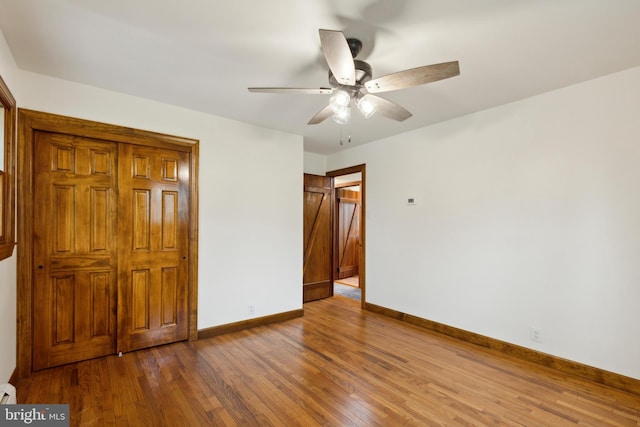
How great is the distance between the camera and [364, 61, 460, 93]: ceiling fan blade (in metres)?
1.63

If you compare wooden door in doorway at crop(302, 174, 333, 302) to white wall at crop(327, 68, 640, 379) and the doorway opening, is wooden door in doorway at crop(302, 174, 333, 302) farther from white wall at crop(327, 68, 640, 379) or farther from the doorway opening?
white wall at crop(327, 68, 640, 379)

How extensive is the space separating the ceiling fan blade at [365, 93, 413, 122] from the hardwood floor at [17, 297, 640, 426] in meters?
2.18

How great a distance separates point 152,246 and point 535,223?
3.87 meters

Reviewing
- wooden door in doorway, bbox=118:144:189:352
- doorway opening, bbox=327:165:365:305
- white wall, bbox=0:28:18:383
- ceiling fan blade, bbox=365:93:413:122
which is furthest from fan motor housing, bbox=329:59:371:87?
doorway opening, bbox=327:165:365:305

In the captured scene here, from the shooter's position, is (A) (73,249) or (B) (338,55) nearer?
(B) (338,55)

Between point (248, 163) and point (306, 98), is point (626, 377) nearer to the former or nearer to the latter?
point (306, 98)

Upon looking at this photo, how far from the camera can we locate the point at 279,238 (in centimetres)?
390

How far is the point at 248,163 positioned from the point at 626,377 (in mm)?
4103

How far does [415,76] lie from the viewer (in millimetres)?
1743

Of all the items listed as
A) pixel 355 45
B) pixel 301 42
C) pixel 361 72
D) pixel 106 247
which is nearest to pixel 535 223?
pixel 361 72

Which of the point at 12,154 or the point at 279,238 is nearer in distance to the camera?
the point at 12,154

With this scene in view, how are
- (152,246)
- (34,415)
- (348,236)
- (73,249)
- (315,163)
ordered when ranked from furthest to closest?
(348,236), (315,163), (152,246), (73,249), (34,415)

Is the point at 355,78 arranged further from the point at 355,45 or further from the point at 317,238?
the point at 317,238

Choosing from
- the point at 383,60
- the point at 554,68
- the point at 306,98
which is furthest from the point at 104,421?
the point at 554,68
